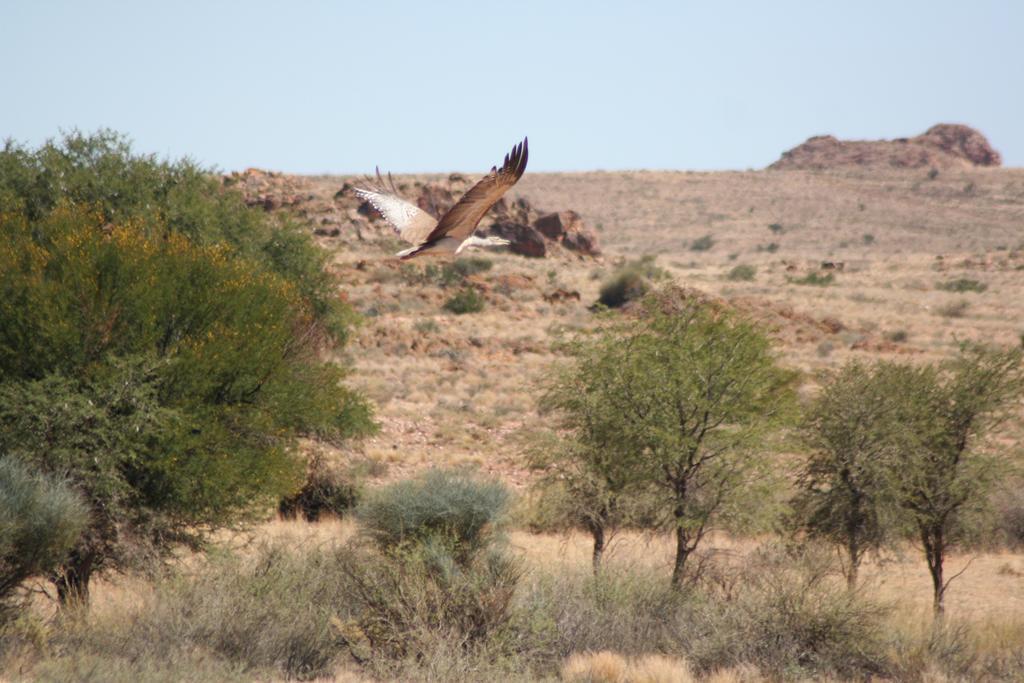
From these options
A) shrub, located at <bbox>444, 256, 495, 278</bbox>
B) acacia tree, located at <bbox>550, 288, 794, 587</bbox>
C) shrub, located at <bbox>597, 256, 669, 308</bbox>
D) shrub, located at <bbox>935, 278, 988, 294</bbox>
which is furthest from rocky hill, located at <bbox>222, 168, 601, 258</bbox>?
acacia tree, located at <bbox>550, 288, 794, 587</bbox>

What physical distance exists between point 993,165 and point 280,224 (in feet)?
400

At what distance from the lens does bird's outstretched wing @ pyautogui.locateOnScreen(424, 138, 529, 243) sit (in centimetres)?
823

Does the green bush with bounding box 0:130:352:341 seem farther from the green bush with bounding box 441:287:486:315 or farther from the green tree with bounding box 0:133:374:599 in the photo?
the green bush with bounding box 441:287:486:315

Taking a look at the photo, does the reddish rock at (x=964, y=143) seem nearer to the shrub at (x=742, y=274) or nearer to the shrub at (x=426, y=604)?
the shrub at (x=742, y=274)

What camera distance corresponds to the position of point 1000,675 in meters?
11.6

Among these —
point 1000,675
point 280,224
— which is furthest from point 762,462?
point 280,224

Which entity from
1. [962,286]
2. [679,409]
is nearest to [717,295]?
[962,286]

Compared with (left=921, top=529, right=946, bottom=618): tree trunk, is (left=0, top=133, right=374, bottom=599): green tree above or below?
above

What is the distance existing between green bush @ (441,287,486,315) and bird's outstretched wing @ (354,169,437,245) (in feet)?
118

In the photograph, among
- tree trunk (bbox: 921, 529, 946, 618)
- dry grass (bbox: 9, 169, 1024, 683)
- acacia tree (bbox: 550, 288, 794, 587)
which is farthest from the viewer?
dry grass (bbox: 9, 169, 1024, 683)

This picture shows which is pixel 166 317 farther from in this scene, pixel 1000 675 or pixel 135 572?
pixel 1000 675

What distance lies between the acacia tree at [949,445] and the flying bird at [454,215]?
861 centimetres

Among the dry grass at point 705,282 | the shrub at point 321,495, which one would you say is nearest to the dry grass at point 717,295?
the dry grass at point 705,282

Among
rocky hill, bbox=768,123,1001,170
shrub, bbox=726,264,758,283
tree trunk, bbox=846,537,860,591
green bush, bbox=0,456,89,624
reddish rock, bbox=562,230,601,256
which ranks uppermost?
rocky hill, bbox=768,123,1001,170
